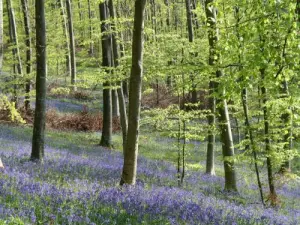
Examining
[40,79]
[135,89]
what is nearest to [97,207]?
[135,89]

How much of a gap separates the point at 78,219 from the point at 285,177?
25.4 ft

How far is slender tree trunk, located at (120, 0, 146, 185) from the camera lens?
7.40m

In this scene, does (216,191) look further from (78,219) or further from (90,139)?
(90,139)

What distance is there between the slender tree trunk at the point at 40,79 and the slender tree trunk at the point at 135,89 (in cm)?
374

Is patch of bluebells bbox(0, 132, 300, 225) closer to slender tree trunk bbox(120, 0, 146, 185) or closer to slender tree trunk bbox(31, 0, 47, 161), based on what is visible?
slender tree trunk bbox(120, 0, 146, 185)

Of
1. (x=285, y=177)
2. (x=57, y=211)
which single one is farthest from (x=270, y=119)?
(x=57, y=211)

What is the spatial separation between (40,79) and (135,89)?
4.10 metres

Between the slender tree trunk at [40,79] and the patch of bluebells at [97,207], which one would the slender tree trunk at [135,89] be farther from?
the slender tree trunk at [40,79]

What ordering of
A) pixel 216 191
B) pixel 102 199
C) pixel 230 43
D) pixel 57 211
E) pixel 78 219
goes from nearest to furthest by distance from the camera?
pixel 78 219, pixel 57 211, pixel 102 199, pixel 230 43, pixel 216 191

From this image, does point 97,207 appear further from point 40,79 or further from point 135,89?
point 40,79

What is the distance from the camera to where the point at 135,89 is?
7.46m

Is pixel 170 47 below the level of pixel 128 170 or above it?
above

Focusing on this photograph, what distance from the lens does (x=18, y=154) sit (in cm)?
1101

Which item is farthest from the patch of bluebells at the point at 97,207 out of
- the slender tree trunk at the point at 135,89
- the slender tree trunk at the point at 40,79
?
the slender tree trunk at the point at 40,79
